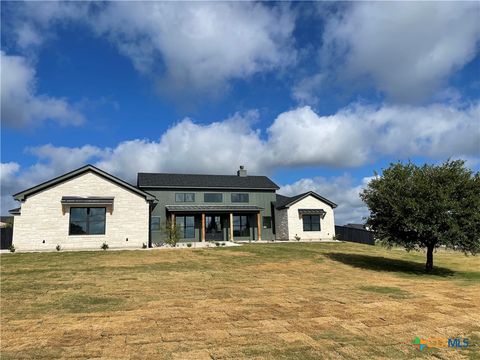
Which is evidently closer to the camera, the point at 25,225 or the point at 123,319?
the point at 123,319

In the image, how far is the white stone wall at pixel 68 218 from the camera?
25.0 m

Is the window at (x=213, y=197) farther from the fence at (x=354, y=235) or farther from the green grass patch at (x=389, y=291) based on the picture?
the green grass patch at (x=389, y=291)

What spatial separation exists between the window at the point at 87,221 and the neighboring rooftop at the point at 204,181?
8214 millimetres

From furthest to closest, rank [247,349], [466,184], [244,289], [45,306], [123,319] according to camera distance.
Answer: [466,184]
[244,289]
[45,306]
[123,319]
[247,349]

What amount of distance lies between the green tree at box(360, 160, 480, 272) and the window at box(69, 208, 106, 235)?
19.2 metres

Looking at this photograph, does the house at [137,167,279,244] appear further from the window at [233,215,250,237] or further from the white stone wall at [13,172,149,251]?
the white stone wall at [13,172,149,251]

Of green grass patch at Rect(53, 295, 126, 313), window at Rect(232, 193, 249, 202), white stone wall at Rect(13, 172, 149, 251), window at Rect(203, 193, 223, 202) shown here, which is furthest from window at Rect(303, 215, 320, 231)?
green grass patch at Rect(53, 295, 126, 313)

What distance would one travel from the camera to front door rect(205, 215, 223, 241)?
3634 cm

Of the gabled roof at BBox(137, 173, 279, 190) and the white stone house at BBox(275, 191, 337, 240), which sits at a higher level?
the gabled roof at BBox(137, 173, 279, 190)

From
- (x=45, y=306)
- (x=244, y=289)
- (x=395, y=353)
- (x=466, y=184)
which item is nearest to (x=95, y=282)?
(x=45, y=306)

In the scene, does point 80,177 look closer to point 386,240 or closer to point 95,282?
point 95,282

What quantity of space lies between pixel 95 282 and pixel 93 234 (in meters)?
14.1

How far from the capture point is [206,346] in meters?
6.45

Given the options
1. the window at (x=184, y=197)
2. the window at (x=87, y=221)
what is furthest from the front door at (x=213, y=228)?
the window at (x=87, y=221)
